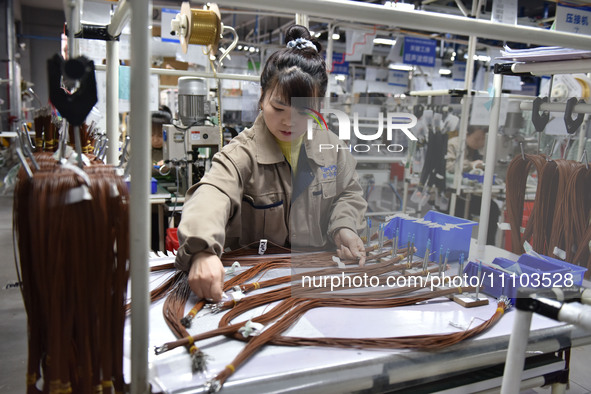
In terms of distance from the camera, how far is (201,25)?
228cm

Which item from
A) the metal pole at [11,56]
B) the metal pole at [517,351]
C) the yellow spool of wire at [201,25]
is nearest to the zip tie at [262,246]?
the metal pole at [517,351]

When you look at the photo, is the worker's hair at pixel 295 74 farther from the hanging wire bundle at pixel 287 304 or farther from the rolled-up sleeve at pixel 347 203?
the hanging wire bundle at pixel 287 304

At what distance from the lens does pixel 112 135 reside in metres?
1.58

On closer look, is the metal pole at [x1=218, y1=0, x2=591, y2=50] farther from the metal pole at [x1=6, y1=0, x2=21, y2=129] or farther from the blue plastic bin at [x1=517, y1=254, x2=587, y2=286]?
the metal pole at [x1=6, y1=0, x2=21, y2=129]

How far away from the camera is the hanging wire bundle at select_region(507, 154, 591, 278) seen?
5.45 ft

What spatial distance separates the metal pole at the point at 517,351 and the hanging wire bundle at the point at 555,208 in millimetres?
1000

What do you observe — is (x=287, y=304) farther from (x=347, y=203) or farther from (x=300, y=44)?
(x=300, y=44)

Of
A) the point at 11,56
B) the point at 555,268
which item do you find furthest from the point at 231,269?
the point at 11,56

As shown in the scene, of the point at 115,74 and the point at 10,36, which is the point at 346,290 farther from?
the point at 10,36

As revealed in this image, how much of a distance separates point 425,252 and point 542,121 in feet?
3.18

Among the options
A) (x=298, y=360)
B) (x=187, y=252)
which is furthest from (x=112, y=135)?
(x=298, y=360)

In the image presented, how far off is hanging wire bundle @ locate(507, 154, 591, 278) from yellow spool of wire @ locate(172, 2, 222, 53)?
1.53 metres

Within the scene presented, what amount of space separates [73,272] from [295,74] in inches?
34.0

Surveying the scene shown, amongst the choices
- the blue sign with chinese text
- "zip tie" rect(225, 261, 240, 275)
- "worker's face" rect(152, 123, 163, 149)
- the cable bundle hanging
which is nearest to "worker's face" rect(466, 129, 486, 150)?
the cable bundle hanging
